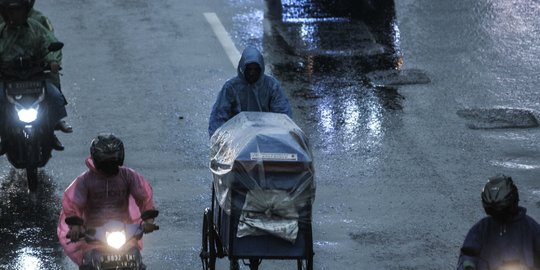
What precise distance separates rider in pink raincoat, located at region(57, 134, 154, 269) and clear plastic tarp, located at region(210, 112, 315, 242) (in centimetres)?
66

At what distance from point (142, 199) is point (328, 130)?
5.53 meters

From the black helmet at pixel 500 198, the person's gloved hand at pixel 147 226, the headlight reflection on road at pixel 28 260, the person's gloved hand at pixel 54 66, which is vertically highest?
the black helmet at pixel 500 198

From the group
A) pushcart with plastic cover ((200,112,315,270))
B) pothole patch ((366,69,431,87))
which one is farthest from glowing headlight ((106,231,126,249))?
pothole patch ((366,69,431,87))

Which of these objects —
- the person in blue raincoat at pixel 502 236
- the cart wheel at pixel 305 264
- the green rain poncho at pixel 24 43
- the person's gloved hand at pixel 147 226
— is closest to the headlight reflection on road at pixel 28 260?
the person's gloved hand at pixel 147 226

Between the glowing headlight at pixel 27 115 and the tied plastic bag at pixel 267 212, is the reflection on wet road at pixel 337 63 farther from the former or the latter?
the tied plastic bag at pixel 267 212

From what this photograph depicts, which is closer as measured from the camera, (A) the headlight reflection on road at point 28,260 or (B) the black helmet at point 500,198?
(B) the black helmet at point 500,198

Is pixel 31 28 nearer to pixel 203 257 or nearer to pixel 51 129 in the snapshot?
pixel 51 129

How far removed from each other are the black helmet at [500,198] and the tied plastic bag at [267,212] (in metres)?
1.52

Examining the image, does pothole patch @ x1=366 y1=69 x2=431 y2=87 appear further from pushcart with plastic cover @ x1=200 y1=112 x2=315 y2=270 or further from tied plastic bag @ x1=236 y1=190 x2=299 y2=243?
tied plastic bag @ x1=236 y1=190 x2=299 y2=243

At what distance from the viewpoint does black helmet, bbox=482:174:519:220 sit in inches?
354

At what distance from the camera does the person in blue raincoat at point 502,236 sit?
29.6 ft

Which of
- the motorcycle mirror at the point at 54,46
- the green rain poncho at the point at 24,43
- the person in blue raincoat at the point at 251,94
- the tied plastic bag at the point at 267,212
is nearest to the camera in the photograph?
the tied plastic bag at the point at 267,212

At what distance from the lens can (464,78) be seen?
17.3 metres

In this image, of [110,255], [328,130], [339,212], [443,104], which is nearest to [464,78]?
[443,104]
